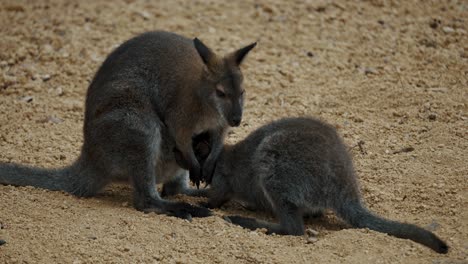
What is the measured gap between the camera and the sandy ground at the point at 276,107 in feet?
21.1

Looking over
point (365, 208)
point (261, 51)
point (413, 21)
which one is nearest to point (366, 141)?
point (365, 208)

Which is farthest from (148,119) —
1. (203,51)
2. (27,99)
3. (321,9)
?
(321,9)

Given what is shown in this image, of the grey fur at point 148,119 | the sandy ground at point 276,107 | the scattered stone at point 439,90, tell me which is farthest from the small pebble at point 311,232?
the scattered stone at point 439,90

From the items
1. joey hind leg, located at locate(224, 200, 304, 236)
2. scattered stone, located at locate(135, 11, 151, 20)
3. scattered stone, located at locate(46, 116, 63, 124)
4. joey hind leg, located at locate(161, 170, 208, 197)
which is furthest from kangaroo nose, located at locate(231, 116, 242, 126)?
scattered stone, located at locate(135, 11, 151, 20)

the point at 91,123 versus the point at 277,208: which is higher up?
the point at 91,123

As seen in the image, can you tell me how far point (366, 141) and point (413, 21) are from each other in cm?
396

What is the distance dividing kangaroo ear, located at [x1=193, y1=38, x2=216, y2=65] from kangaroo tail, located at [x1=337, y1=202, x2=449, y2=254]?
210 cm

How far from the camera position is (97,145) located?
7547mm

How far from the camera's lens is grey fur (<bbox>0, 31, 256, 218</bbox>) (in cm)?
741

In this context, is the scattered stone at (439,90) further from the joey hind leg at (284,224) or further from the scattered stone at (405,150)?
the joey hind leg at (284,224)

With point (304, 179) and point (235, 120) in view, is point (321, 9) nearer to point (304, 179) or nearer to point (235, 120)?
point (235, 120)

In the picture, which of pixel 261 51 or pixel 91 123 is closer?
pixel 91 123

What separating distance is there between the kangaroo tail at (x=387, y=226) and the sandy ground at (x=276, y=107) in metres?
0.09

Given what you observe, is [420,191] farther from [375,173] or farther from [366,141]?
[366,141]
